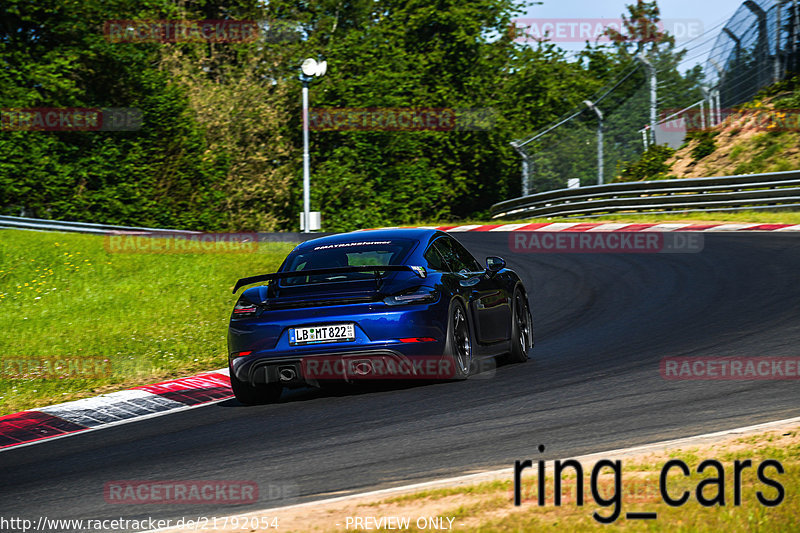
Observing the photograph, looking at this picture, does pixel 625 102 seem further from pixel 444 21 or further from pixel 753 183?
pixel 444 21

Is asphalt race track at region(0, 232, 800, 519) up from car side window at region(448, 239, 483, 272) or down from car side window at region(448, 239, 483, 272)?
down

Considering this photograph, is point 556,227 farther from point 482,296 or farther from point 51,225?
point 482,296

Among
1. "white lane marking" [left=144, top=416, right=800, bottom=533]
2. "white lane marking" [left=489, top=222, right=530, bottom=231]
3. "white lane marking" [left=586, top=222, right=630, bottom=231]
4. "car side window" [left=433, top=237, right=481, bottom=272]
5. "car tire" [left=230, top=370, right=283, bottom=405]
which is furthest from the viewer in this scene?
"white lane marking" [left=489, top=222, right=530, bottom=231]

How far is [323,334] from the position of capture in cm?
825

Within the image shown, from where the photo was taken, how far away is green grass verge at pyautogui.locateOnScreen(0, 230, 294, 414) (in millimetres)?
11070

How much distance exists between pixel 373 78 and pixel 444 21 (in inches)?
226

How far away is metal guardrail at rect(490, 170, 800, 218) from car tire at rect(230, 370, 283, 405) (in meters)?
19.4

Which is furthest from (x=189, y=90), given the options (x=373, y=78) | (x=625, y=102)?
(x=625, y=102)

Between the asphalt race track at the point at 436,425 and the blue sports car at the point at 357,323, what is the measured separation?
0.25m

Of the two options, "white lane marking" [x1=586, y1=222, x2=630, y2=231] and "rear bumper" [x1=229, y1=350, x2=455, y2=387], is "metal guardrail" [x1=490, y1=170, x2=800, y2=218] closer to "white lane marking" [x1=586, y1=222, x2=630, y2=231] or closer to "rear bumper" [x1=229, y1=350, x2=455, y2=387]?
"white lane marking" [x1=586, y1=222, x2=630, y2=231]

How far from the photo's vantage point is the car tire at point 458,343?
335 inches

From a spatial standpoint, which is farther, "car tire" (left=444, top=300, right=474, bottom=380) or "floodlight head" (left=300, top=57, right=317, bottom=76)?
"floodlight head" (left=300, top=57, right=317, bottom=76)

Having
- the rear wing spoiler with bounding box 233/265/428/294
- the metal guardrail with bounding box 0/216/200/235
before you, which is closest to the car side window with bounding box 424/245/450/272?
the rear wing spoiler with bounding box 233/265/428/294

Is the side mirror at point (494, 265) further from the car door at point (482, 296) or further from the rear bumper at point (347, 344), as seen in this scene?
the rear bumper at point (347, 344)
